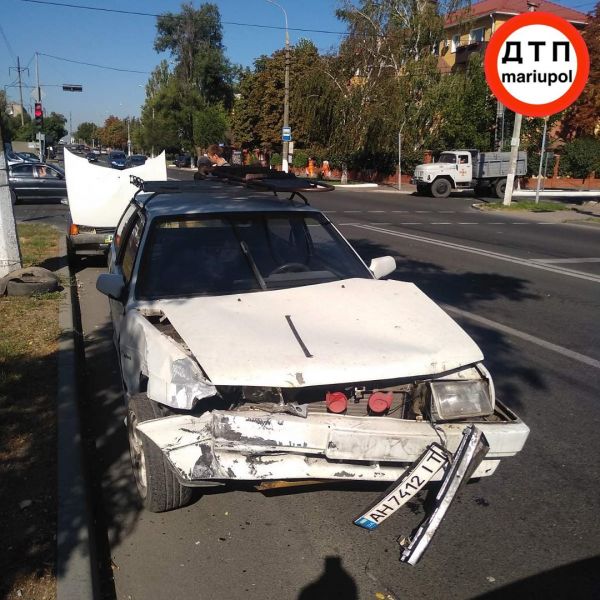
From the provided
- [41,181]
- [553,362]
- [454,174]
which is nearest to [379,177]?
[454,174]

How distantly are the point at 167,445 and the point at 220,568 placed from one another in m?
0.64

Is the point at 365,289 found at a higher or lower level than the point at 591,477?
higher

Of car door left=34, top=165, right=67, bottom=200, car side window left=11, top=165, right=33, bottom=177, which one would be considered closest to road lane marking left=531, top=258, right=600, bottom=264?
car door left=34, top=165, right=67, bottom=200

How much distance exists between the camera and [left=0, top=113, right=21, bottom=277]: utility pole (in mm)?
8273

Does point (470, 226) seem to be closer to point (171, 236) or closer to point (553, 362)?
point (553, 362)

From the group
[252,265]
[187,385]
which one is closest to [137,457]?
[187,385]

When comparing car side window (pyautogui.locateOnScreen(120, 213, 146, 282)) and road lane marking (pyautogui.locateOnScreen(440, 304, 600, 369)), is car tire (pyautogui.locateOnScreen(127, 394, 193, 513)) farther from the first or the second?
road lane marking (pyautogui.locateOnScreen(440, 304, 600, 369))

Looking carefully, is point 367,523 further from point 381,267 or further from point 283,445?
point 381,267

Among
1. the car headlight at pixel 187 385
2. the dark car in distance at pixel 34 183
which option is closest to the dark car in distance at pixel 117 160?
the dark car in distance at pixel 34 183

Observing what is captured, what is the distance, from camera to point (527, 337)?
6.69m

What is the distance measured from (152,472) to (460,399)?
1.59 metres

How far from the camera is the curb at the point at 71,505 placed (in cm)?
269

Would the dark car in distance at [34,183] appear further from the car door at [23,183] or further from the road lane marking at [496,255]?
the road lane marking at [496,255]

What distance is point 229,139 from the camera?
6800cm
